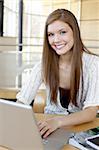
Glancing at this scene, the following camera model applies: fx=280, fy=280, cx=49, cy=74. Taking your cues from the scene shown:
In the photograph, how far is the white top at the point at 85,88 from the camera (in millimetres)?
1510

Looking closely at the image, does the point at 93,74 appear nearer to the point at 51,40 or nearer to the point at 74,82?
the point at 74,82

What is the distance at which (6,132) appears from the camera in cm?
98

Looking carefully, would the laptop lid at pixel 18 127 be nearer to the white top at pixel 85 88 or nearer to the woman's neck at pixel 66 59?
the white top at pixel 85 88

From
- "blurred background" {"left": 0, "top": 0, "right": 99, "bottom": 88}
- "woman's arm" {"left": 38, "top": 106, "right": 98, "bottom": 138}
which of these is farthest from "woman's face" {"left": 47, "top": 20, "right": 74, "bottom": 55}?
"blurred background" {"left": 0, "top": 0, "right": 99, "bottom": 88}

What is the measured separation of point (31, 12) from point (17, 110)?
597 cm

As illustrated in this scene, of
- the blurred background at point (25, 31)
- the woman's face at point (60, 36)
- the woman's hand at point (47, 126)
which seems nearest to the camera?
the woman's hand at point (47, 126)

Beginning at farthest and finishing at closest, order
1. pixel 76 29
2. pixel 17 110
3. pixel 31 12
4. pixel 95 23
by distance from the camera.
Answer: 1. pixel 95 23
2. pixel 31 12
3. pixel 76 29
4. pixel 17 110

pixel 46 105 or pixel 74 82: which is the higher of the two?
pixel 74 82

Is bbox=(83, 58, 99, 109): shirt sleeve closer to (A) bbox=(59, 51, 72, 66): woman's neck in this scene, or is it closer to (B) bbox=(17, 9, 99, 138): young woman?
(B) bbox=(17, 9, 99, 138): young woman

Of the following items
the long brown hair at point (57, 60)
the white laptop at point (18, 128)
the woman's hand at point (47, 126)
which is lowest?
the woman's hand at point (47, 126)

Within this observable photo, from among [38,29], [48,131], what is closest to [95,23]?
[38,29]

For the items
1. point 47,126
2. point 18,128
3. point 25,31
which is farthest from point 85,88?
point 25,31

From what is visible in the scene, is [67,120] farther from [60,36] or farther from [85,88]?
[60,36]

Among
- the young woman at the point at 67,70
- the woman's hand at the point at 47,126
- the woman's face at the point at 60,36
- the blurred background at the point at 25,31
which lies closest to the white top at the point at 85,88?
the young woman at the point at 67,70
